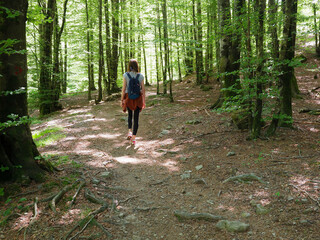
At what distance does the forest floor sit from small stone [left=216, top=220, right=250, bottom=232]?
0.10ft

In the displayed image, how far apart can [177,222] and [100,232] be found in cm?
108

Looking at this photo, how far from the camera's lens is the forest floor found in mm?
2863

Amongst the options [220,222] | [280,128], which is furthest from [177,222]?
[280,128]

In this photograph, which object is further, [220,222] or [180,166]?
[180,166]

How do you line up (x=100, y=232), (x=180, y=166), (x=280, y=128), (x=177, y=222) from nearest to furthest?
(x=100, y=232) → (x=177, y=222) → (x=180, y=166) → (x=280, y=128)

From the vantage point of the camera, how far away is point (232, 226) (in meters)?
2.84

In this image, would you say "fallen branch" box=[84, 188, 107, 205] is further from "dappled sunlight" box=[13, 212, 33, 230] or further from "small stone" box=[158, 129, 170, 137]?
"small stone" box=[158, 129, 170, 137]

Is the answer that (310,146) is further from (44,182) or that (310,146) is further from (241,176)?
(44,182)

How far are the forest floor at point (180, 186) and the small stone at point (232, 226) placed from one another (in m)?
0.03

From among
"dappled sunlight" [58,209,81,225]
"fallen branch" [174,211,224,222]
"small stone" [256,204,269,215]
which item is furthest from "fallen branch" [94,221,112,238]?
"small stone" [256,204,269,215]

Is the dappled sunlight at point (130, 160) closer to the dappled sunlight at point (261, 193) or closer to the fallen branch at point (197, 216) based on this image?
the fallen branch at point (197, 216)

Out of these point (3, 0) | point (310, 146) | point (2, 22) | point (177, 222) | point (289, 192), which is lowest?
point (177, 222)

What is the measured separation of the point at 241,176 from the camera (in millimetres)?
4152

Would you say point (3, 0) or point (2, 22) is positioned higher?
point (3, 0)
